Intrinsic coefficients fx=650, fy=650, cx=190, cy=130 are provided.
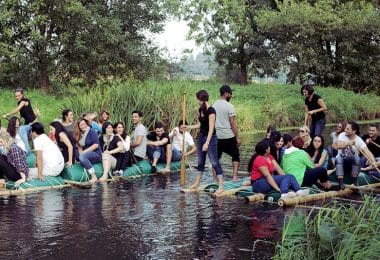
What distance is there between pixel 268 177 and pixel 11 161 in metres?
4.30

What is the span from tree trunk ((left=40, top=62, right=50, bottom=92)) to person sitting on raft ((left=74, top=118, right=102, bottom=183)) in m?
18.4

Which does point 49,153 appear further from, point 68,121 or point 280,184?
point 280,184

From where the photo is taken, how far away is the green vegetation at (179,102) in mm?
18844

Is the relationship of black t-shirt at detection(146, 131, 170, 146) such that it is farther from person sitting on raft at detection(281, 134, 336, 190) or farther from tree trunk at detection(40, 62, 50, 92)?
tree trunk at detection(40, 62, 50, 92)

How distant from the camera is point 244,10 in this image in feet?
133

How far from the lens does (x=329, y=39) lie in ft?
129

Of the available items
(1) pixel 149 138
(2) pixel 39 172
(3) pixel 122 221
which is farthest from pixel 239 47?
(3) pixel 122 221

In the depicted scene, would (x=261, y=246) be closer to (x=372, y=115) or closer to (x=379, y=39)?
(x=372, y=115)

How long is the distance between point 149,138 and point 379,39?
3006 cm

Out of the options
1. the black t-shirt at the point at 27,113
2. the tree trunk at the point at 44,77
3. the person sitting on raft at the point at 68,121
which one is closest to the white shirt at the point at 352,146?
the person sitting on raft at the point at 68,121

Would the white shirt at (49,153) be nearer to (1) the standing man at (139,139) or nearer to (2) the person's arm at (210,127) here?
(1) the standing man at (139,139)

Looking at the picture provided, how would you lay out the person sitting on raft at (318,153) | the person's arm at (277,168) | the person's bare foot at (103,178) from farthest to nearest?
the person's bare foot at (103,178), the person sitting on raft at (318,153), the person's arm at (277,168)

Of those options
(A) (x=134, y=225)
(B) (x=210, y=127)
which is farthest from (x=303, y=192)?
(A) (x=134, y=225)

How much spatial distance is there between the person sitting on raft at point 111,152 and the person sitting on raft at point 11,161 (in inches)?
72.5
